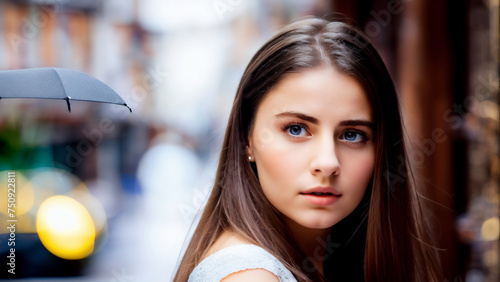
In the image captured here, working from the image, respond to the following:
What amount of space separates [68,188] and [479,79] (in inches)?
169

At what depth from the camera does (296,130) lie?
135 centimetres

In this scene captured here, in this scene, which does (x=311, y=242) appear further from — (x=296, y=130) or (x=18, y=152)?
(x=18, y=152)

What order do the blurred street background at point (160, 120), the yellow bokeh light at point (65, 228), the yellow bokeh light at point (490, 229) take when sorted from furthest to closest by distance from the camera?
the yellow bokeh light at point (65, 228), the blurred street background at point (160, 120), the yellow bokeh light at point (490, 229)

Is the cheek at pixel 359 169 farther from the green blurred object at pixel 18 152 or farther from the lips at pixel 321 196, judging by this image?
the green blurred object at pixel 18 152

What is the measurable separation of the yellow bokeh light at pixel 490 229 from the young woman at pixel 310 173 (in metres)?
2.07

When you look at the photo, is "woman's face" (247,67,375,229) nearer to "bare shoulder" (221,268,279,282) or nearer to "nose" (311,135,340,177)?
"nose" (311,135,340,177)

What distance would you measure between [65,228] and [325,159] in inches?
149

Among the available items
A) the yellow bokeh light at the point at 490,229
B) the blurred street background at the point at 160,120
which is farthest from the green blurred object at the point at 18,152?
the yellow bokeh light at the point at 490,229

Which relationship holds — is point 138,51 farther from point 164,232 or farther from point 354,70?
point 354,70

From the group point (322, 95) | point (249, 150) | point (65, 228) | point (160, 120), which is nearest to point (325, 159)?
point (322, 95)

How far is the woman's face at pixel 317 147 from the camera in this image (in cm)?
130

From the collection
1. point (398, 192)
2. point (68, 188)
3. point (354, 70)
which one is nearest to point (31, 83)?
point (354, 70)

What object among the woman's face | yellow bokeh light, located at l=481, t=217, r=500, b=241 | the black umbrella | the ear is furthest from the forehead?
yellow bokeh light, located at l=481, t=217, r=500, b=241

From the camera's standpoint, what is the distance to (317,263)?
1587mm
